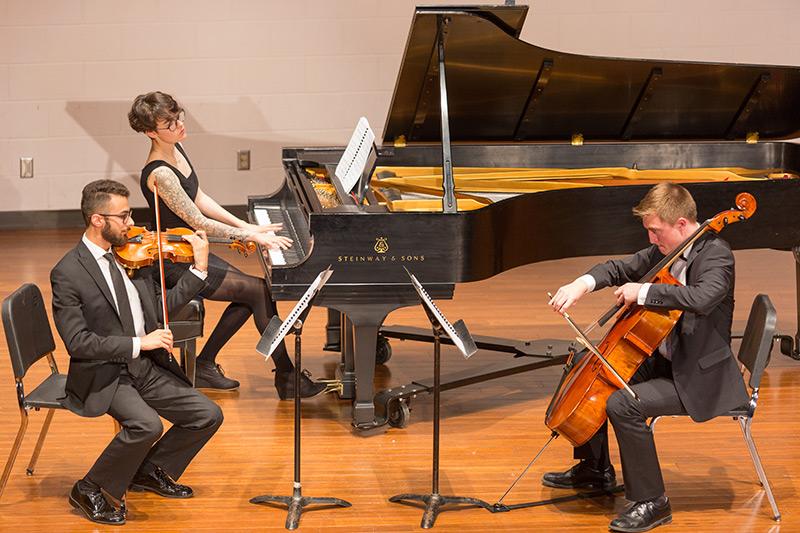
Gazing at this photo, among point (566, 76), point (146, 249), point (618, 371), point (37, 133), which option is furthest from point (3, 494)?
point (37, 133)

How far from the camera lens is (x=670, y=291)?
3.85 meters

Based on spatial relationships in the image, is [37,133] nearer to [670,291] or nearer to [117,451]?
[117,451]

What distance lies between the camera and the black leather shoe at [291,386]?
5.31 m

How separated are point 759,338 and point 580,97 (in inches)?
95.2

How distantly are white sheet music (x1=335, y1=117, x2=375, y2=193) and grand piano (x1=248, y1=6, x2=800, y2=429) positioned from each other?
0.11m

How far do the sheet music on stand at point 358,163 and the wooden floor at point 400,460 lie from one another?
102 cm

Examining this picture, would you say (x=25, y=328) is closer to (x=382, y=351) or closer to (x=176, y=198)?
(x=176, y=198)

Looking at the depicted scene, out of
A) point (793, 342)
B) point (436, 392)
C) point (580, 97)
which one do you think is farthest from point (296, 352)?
point (793, 342)

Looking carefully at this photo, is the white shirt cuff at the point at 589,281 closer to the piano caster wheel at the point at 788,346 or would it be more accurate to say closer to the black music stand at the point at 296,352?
the black music stand at the point at 296,352

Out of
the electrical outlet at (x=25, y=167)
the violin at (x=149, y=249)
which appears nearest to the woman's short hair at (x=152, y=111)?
the violin at (x=149, y=249)

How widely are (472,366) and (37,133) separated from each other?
15.8 feet

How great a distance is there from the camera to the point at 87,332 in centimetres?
394

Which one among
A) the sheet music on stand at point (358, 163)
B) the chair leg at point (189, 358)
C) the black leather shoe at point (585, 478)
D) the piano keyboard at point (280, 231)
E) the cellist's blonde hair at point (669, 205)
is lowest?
the black leather shoe at point (585, 478)

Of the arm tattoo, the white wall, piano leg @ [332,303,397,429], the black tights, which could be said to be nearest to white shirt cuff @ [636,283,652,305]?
piano leg @ [332,303,397,429]
